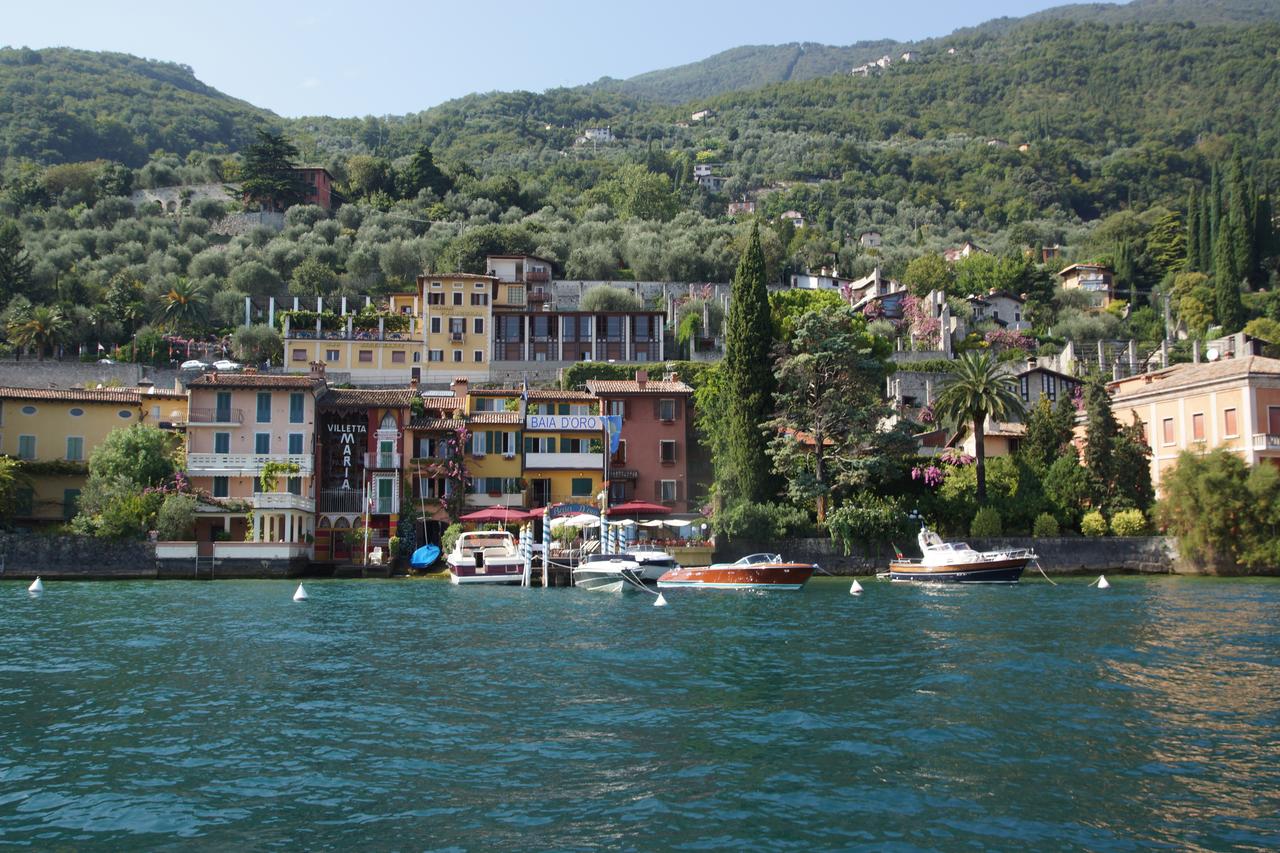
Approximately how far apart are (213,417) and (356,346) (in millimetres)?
23969

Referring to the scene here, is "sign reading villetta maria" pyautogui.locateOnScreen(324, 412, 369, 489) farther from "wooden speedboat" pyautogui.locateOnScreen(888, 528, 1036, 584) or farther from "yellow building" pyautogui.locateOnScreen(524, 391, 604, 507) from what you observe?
"wooden speedboat" pyautogui.locateOnScreen(888, 528, 1036, 584)

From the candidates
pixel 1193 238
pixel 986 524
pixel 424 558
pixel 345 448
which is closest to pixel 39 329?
pixel 345 448

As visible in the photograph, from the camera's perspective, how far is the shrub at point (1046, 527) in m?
48.3

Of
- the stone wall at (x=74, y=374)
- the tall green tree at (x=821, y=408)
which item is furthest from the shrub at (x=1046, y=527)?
the stone wall at (x=74, y=374)

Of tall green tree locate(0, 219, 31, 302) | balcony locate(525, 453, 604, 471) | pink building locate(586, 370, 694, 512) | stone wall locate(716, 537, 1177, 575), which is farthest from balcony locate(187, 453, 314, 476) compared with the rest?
tall green tree locate(0, 219, 31, 302)

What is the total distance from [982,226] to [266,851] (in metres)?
164

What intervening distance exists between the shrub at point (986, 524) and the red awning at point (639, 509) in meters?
15.5

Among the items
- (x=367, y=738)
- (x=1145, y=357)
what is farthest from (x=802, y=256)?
(x=367, y=738)

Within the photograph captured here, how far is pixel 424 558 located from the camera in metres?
50.3

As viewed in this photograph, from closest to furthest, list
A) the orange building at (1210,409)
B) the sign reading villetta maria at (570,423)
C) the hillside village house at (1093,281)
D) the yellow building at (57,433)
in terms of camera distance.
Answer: the orange building at (1210,409)
the yellow building at (57,433)
the sign reading villetta maria at (570,423)
the hillside village house at (1093,281)

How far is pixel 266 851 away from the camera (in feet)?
36.1

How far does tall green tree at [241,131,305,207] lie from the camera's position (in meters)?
120

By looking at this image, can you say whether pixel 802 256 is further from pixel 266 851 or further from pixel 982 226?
pixel 266 851

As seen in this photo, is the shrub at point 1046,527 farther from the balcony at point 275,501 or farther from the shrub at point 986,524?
the balcony at point 275,501
